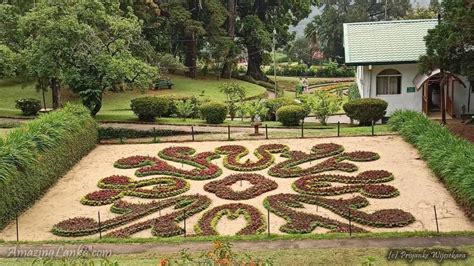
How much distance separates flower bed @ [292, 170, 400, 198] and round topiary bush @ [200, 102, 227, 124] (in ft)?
35.6

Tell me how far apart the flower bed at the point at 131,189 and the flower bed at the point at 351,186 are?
3794 millimetres

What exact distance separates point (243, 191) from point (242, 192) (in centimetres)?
12

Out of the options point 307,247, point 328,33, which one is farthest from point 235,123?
point 328,33

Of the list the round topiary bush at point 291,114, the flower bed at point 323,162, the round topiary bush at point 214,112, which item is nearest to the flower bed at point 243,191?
the flower bed at point 323,162

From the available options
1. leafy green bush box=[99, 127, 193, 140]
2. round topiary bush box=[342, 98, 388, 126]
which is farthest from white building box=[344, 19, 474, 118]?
leafy green bush box=[99, 127, 193, 140]

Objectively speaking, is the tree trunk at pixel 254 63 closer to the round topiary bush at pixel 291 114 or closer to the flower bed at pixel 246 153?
the round topiary bush at pixel 291 114

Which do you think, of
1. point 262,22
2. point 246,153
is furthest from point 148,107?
point 262,22

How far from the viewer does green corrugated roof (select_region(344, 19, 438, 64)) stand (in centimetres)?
2980

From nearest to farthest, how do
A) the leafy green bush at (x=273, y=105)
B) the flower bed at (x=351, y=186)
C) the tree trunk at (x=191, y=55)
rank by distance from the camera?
the flower bed at (x=351, y=186), the leafy green bush at (x=273, y=105), the tree trunk at (x=191, y=55)

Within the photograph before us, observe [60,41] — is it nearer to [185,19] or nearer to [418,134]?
[418,134]

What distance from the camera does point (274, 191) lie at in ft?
57.0

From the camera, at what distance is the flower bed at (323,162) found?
741 inches

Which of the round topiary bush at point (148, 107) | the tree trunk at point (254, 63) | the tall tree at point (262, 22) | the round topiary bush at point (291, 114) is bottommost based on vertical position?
the round topiary bush at point (291, 114)

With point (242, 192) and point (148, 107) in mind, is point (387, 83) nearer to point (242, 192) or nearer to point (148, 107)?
point (148, 107)
